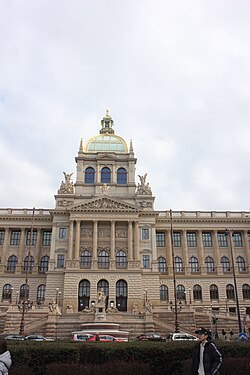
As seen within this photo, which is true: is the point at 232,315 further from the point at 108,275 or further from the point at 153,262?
the point at 108,275

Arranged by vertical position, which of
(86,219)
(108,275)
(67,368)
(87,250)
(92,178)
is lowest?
(67,368)

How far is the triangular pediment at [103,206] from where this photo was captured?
64812mm

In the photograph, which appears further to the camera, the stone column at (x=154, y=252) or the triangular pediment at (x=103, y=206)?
the triangular pediment at (x=103, y=206)

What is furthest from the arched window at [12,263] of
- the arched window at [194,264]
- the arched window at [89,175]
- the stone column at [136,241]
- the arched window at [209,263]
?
the arched window at [209,263]

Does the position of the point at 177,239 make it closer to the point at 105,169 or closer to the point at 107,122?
the point at 105,169

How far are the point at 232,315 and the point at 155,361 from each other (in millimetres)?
44648

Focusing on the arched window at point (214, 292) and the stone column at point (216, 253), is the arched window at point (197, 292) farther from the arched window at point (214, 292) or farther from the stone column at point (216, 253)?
the stone column at point (216, 253)

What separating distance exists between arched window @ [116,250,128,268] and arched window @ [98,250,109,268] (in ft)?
5.93

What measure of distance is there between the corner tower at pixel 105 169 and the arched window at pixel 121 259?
36.2 feet

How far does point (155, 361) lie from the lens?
14.3 m

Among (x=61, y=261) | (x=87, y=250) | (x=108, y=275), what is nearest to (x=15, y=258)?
(x=61, y=261)

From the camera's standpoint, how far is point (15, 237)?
70125mm

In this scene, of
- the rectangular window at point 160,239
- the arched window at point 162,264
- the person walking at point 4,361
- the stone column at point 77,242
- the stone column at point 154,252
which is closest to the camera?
the person walking at point 4,361

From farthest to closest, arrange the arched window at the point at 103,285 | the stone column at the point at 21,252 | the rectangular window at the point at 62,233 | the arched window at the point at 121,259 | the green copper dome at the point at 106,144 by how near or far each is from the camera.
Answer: the green copper dome at the point at 106,144, the stone column at the point at 21,252, the rectangular window at the point at 62,233, the arched window at the point at 121,259, the arched window at the point at 103,285
